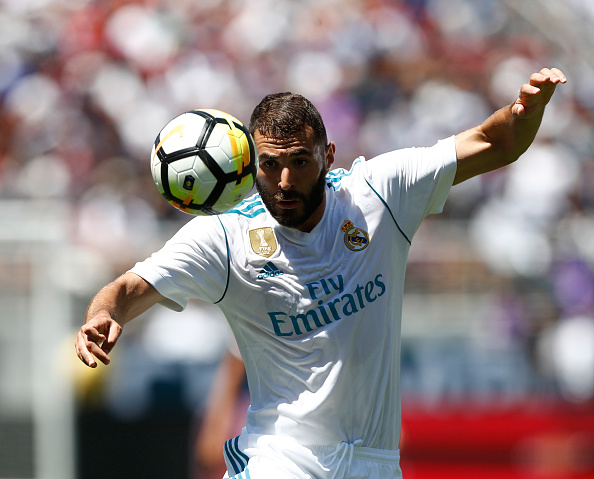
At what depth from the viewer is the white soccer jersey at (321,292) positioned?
443 centimetres

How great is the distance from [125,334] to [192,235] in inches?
235

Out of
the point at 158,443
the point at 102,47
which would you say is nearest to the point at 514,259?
the point at 158,443

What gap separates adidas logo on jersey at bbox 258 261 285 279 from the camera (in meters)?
4.49

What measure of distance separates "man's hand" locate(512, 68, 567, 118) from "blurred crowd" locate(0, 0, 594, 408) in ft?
19.4

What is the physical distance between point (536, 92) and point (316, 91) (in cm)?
967

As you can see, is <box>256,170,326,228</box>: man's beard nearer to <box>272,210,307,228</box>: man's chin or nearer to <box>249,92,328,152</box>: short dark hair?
A: <box>272,210,307,228</box>: man's chin

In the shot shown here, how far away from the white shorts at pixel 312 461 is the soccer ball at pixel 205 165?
1.21 metres

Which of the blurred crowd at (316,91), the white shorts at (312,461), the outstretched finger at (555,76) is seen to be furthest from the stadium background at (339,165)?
the outstretched finger at (555,76)

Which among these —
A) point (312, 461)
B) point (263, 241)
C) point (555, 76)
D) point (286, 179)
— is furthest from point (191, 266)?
point (555, 76)

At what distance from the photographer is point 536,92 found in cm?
436

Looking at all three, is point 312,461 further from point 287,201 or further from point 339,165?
point 339,165

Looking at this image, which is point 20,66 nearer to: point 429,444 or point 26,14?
point 26,14

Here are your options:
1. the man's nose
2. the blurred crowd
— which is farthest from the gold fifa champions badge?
the blurred crowd

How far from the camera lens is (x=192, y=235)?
14.8 feet
